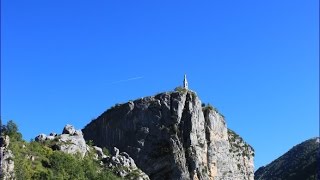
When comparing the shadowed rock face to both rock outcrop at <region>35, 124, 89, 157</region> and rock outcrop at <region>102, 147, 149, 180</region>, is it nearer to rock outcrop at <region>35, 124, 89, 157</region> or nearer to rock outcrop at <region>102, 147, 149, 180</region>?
rock outcrop at <region>102, 147, 149, 180</region>

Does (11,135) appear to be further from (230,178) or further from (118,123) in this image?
(230,178)

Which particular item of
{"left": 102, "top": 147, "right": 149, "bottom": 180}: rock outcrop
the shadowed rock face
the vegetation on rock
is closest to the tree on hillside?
the vegetation on rock

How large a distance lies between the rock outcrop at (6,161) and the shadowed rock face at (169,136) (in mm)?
28403

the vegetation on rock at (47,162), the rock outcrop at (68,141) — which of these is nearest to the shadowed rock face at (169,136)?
the rock outcrop at (68,141)

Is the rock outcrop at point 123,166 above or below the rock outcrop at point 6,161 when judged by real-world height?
above

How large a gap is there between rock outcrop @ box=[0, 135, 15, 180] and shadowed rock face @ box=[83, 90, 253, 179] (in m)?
28.4

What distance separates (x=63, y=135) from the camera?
82125mm

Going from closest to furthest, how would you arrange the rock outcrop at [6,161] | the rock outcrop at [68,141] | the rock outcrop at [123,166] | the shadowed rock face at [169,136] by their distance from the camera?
the rock outcrop at [6,161], the rock outcrop at [68,141], the rock outcrop at [123,166], the shadowed rock face at [169,136]

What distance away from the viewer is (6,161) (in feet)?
211

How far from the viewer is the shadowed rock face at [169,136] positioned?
8981cm

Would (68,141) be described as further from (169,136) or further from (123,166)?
(169,136)

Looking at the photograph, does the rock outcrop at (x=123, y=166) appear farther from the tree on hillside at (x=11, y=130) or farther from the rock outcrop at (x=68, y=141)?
the tree on hillside at (x=11, y=130)

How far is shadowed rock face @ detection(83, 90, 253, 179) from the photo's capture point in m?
89.8

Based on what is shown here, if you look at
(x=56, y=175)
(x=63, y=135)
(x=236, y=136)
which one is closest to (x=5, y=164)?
(x=56, y=175)
